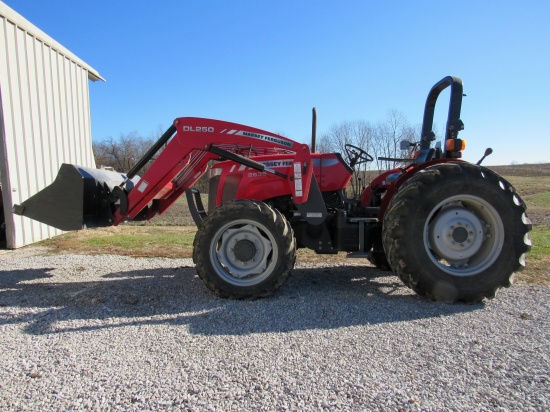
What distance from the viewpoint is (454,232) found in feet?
12.7

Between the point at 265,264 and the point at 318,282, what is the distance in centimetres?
97

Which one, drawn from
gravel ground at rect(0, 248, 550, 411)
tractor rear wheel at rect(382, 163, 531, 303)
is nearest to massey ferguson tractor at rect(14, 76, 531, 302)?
tractor rear wheel at rect(382, 163, 531, 303)

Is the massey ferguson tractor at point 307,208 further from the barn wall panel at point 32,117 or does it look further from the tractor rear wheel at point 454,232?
the barn wall panel at point 32,117

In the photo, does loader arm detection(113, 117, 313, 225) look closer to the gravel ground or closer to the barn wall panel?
the gravel ground

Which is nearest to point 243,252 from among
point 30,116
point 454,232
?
point 454,232

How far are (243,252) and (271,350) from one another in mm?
1423

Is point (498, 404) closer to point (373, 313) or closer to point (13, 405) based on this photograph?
point (373, 313)

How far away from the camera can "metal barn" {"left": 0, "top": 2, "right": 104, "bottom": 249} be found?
281 inches

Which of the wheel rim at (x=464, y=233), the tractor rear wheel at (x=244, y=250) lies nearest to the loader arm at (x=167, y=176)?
the tractor rear wheel at (x=244, y=250)

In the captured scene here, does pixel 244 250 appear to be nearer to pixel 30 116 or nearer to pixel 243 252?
pixel 243 252

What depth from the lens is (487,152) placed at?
4.12 metres

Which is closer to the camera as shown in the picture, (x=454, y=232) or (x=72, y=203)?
(x=454, y=232)

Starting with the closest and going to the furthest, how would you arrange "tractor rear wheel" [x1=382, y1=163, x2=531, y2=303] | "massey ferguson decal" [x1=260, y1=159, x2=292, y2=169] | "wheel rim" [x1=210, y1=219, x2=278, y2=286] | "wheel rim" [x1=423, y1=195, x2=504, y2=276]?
1. "tractor rear wheel" [x1=382, y1=163, x2=531, y2=303]
2. "wheel rim" [x1=423, y1=195, x2=504, y2=276]
3. "wheel rim" [x1=210, y1=219, x2=278, y2=286]
4. "massey ferguson decal" [x1=260, y1=159, x2=292, y2=169]

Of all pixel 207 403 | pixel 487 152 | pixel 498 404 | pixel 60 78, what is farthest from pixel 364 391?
pixel 60 78
